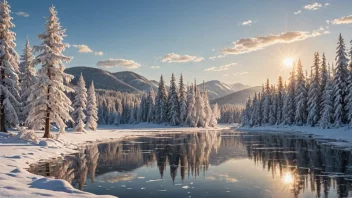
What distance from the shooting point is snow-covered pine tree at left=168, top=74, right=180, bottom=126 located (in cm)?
9181

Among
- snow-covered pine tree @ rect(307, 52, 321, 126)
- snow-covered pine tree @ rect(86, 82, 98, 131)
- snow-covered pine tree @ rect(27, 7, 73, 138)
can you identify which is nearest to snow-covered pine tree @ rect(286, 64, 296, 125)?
snow-covered pine tree @ rect(307, 52, 321, 126)

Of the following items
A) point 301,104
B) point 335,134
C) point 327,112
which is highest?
point 301,104

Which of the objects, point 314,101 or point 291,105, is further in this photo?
point 291,105

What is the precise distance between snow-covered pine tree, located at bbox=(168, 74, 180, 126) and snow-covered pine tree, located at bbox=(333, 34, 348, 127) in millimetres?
48547

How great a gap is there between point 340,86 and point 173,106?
A: 4999cm

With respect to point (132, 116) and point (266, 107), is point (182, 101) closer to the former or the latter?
point (266, 107)

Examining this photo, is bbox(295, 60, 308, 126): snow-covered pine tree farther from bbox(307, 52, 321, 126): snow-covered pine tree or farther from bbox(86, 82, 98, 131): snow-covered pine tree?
bbox(86, 82, 98, 131): snow-covered pine tree

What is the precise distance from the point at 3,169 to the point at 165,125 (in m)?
78.1

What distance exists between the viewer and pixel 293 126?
228 feet

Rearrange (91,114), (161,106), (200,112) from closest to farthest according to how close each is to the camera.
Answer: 1. (91,114)
2. (200,112)
3. (161,106)

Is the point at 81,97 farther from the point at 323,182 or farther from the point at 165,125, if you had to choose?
the point at 323,182

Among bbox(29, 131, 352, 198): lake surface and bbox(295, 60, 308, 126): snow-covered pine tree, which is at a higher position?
bbox(295, 60, 308, 126): snow-covered pine tree

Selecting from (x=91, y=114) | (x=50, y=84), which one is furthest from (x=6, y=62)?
(x=91, y=114)

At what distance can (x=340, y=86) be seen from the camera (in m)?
51.0
